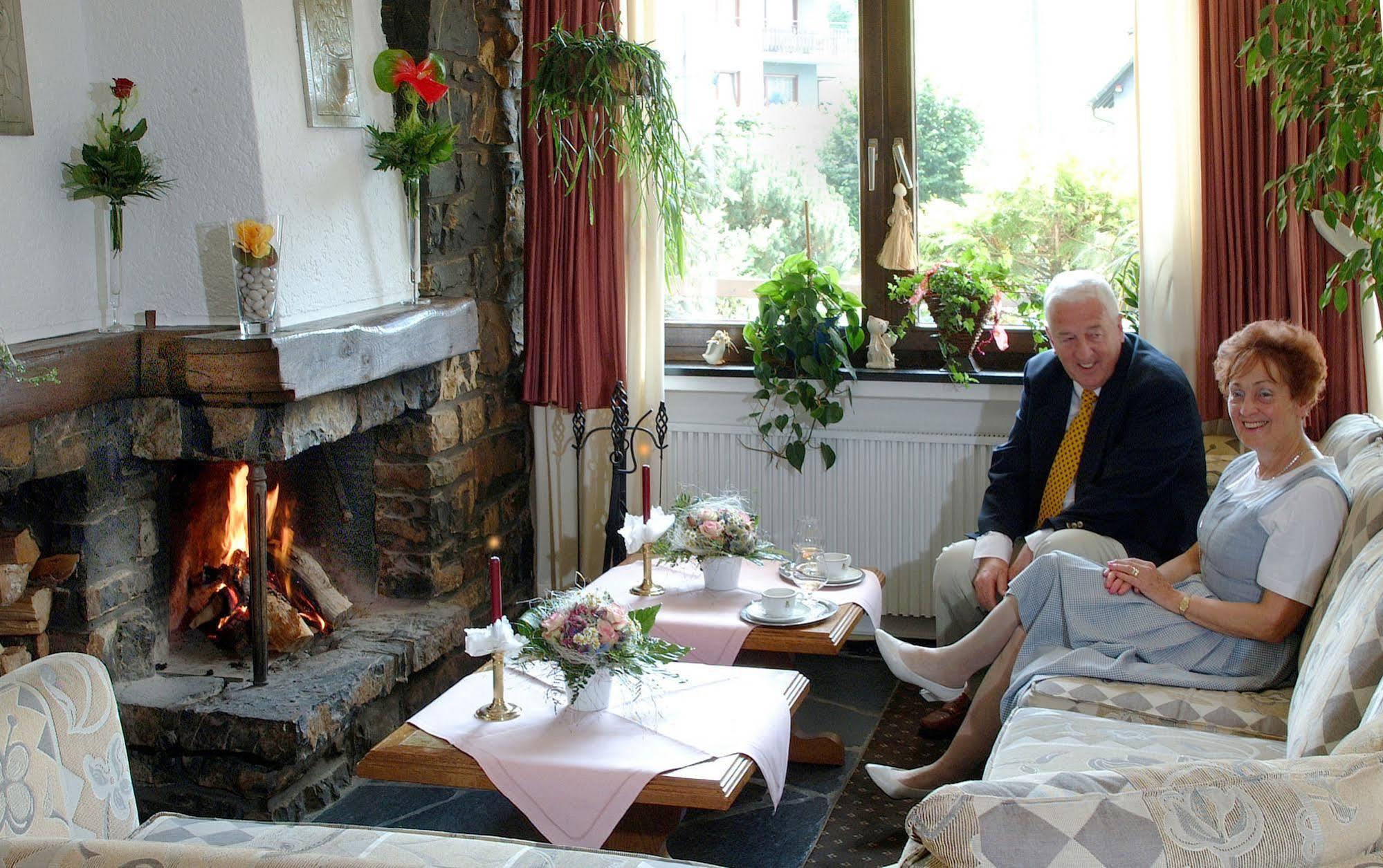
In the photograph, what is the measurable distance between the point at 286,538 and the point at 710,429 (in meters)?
1.39

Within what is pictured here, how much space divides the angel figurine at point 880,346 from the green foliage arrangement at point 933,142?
17.0 inches

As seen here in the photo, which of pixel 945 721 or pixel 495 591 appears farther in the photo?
pixel 945 721

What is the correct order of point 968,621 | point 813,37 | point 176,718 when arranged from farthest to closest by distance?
point 813,37
point 968,621
point 176,718

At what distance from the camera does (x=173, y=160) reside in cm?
307

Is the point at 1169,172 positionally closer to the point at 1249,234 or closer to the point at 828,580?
the point at 1249,234

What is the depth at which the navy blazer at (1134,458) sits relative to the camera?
10.8 feet

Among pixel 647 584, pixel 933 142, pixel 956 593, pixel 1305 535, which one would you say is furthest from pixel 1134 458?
pixel 933 142

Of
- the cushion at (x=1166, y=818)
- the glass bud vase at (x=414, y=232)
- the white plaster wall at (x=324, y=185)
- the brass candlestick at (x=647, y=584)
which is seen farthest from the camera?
the glass bud vase at (x=414, y=232)

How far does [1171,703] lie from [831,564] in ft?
3.26

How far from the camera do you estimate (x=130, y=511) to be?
3.03m

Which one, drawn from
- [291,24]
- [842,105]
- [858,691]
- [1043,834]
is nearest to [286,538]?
[291,24]

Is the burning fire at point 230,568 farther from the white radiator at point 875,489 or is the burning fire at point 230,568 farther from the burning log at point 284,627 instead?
the white radiator at point 875,489

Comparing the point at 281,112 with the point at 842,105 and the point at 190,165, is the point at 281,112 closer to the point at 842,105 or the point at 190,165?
the point at 190,165

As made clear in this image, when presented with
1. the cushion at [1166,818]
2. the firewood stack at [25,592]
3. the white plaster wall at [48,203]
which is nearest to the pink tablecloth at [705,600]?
the firewood stack at [25,592]
